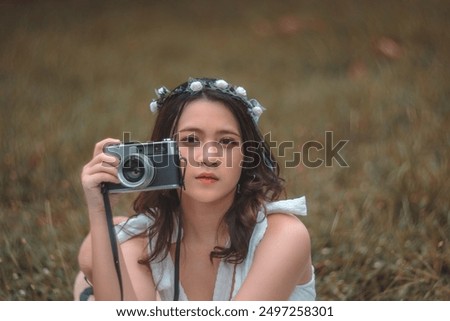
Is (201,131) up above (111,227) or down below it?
above

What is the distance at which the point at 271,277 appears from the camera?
54.5 inches

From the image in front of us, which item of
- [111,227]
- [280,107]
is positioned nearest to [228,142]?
[111,227]

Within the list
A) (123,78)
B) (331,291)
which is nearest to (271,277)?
(331,291)

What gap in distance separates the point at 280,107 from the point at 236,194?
769mm

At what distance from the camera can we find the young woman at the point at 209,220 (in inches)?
54.4

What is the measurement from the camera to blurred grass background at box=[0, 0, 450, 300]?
1.81 metres

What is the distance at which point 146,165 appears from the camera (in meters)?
1.31

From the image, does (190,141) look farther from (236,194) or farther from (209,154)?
(236,194)

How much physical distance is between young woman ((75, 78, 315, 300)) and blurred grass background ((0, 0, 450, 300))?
36cm

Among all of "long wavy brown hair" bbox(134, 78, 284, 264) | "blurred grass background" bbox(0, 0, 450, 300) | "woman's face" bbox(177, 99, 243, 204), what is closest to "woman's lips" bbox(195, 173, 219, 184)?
"woman's face" bbox(177, 99, 243, 204)

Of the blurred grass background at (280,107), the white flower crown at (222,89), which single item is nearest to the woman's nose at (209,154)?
the white flower crown at (222,89)

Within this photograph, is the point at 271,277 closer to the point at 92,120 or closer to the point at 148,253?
the point at 148,253

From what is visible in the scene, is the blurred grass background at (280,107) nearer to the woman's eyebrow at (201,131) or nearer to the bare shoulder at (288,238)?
the bare shoulder at (288,238)

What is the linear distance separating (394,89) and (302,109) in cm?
30
